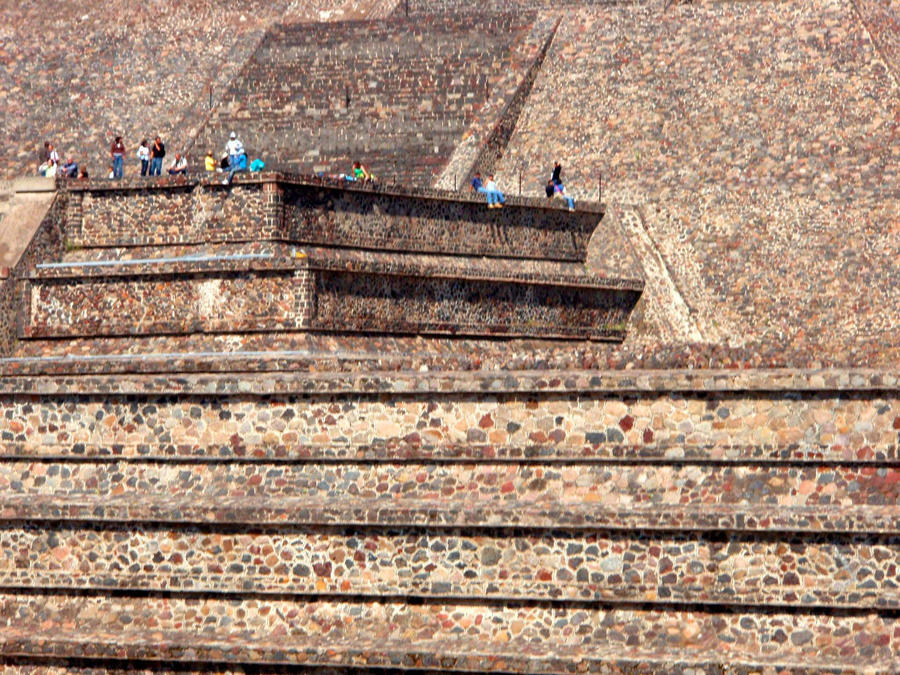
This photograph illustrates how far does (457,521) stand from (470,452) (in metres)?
0.70

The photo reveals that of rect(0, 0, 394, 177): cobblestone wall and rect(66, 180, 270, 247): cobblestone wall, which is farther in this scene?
rect(0, 0, 394, 177): cobblestone wall

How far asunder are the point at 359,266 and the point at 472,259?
2.63 metres

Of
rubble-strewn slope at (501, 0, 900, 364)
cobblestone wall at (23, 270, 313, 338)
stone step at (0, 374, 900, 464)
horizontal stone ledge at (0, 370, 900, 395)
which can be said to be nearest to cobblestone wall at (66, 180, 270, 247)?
cobblestone wall at (23, 270, 313, 338)

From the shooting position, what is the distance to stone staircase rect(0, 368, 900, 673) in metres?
14.3

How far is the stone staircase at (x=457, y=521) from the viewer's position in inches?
563

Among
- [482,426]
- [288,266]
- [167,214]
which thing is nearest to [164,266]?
[167,214]

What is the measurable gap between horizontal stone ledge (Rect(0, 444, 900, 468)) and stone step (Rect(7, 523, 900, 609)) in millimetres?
649

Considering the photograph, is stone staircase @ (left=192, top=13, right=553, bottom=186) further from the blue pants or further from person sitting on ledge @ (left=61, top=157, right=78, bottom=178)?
person sitting on ledge @ (left=61, top=157, right=78, bottom=178)

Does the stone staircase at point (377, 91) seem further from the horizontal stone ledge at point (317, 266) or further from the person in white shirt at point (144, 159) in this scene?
the horizontal stone ledge at point (317, 266)

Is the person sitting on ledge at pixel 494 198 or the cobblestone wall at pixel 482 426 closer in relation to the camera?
the cobblestone wall at pixel 482 426

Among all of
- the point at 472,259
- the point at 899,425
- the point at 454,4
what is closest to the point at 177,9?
the point at 454,4

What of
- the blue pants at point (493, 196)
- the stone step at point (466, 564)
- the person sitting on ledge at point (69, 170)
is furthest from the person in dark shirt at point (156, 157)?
the stone step at point (466, 564)

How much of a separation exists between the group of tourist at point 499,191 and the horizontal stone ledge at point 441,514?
29.2 feet

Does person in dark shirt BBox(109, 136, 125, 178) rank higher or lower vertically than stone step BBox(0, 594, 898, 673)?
higher
